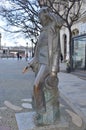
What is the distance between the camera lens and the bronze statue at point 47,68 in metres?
5.71

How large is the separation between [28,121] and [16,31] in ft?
76.3

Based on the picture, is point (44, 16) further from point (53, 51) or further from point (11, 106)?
Result: point (11, 106)

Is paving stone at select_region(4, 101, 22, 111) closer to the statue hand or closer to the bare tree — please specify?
the statue hand

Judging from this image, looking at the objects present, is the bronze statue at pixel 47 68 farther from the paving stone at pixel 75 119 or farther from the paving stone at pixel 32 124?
the paving stone at pixel 75 119

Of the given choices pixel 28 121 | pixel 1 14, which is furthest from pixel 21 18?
pixel 28 121

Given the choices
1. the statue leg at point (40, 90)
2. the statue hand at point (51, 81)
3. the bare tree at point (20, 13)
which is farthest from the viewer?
the bare tree at point (20, 13)

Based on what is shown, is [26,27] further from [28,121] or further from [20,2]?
[28,121]

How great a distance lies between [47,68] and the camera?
5.71 meters

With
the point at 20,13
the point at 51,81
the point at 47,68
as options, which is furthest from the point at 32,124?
the point at 20,13

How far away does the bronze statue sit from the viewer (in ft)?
18.7

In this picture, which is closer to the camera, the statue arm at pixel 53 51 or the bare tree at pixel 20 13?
the statue arm at pixel 53 51

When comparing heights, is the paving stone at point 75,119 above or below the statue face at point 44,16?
below

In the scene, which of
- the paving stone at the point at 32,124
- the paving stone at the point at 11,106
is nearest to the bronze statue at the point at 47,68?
the paving stone at the point at 32,124

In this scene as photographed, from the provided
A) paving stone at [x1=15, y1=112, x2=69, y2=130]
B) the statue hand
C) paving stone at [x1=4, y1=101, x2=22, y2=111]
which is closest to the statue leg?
the statue hand
